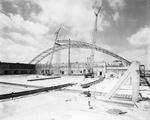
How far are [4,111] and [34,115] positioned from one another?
120 inches

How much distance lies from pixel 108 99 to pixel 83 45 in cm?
4206

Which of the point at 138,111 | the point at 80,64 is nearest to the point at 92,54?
the point at 80,64

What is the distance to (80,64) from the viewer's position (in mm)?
49281

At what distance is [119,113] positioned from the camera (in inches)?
310

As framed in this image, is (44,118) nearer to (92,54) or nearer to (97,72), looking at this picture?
(97,72)

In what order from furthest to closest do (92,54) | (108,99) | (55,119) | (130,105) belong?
(92,54) < (108,99) < (130,105) < (55,119)

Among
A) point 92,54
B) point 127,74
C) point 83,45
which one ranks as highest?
point 83,45

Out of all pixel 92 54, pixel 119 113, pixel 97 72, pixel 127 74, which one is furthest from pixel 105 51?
pixel 119 113

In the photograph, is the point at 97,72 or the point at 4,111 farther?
the point at 97,72

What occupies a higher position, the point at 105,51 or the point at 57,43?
the point at 57,43

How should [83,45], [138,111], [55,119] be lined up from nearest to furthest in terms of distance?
[55,119] < [138,111] < [83,45]

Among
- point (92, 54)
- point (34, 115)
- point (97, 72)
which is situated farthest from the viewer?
point (92, 54)

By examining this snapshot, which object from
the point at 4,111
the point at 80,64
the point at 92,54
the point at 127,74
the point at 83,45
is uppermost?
the point at 83,45

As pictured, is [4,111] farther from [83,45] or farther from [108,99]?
[83,45]
